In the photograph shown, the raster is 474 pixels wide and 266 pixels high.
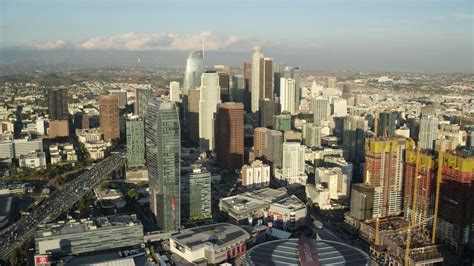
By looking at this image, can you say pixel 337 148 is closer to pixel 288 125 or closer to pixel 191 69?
pixel 288 125

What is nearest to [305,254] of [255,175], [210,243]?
[210,243]

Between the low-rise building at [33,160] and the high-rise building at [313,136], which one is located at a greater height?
the high-rise building at [313,136]

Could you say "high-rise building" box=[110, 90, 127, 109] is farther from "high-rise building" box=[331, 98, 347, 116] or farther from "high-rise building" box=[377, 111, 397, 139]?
"high-rise building" box=[377, 111, 397, 139]

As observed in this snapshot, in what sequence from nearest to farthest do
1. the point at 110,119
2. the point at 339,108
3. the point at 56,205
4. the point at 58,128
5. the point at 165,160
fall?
1. the point at 165,160
2. the point at 56,205
3. the point at 110,119
4. the point at 58,128
5. the point at 339,108

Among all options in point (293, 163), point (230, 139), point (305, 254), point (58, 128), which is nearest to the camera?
point (305, 254)

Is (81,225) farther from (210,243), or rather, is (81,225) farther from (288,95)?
(288,95)

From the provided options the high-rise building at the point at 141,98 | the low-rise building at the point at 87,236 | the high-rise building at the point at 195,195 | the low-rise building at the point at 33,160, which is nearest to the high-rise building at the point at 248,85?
the high-rise building at the point at 141,98

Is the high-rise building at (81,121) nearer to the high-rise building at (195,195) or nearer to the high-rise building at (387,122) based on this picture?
the high-rise building at (195,195)
